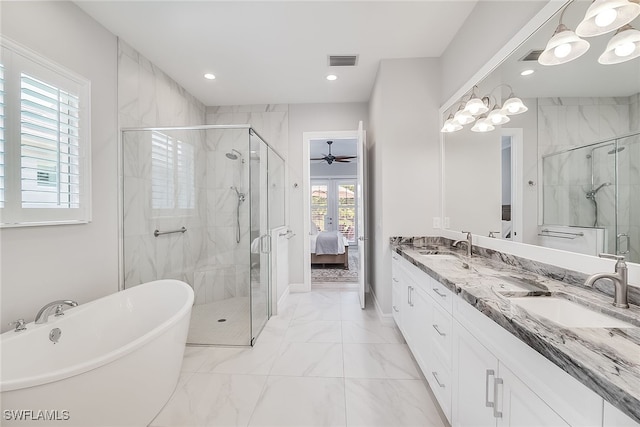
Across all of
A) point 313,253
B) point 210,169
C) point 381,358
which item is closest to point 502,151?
point 381,358

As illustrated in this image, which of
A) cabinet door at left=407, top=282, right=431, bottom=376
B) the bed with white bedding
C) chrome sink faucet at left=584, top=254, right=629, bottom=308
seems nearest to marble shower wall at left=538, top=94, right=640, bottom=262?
chrome sink faucet at left=584, top=254, right=629, bottom=308

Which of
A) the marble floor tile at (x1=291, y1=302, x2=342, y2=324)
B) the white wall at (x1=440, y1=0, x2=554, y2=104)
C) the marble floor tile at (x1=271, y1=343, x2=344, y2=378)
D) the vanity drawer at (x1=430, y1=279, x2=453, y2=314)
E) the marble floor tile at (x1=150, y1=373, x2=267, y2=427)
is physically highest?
the white wall at (x1=440, y1=0, x2=554, y2=104)

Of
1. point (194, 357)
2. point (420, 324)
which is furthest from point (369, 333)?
point (194, 357)

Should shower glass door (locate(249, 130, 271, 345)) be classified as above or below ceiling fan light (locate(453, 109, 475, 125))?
below

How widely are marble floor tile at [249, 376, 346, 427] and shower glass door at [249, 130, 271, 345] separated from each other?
0.70 m

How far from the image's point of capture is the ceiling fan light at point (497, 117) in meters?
1.70

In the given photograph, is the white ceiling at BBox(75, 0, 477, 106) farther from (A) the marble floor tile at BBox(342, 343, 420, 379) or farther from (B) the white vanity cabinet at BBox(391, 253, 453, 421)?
(A) the marble floor tile at BBox(342, 343, 420, 379)

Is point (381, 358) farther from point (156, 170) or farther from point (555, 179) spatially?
point (156, 170)

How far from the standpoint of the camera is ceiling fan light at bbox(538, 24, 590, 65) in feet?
3.81

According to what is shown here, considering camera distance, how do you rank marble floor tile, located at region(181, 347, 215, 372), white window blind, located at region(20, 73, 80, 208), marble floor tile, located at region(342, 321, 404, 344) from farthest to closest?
1. marble floor tile, located at region(342, 321, 404, 344)
2. marble floor tile, located at region(181, 347, 215, 372)
3. white window blind, located at region(20, 73, 80, 208)

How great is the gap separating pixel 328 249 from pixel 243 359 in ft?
10.2

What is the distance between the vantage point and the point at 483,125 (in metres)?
1.97

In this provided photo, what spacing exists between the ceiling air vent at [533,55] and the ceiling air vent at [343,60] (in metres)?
1.54

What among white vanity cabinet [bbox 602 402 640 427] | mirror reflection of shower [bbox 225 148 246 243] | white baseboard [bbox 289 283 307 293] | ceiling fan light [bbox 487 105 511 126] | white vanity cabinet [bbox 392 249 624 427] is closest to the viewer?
white vanity cabinet [bbox 602 402 640 427]
